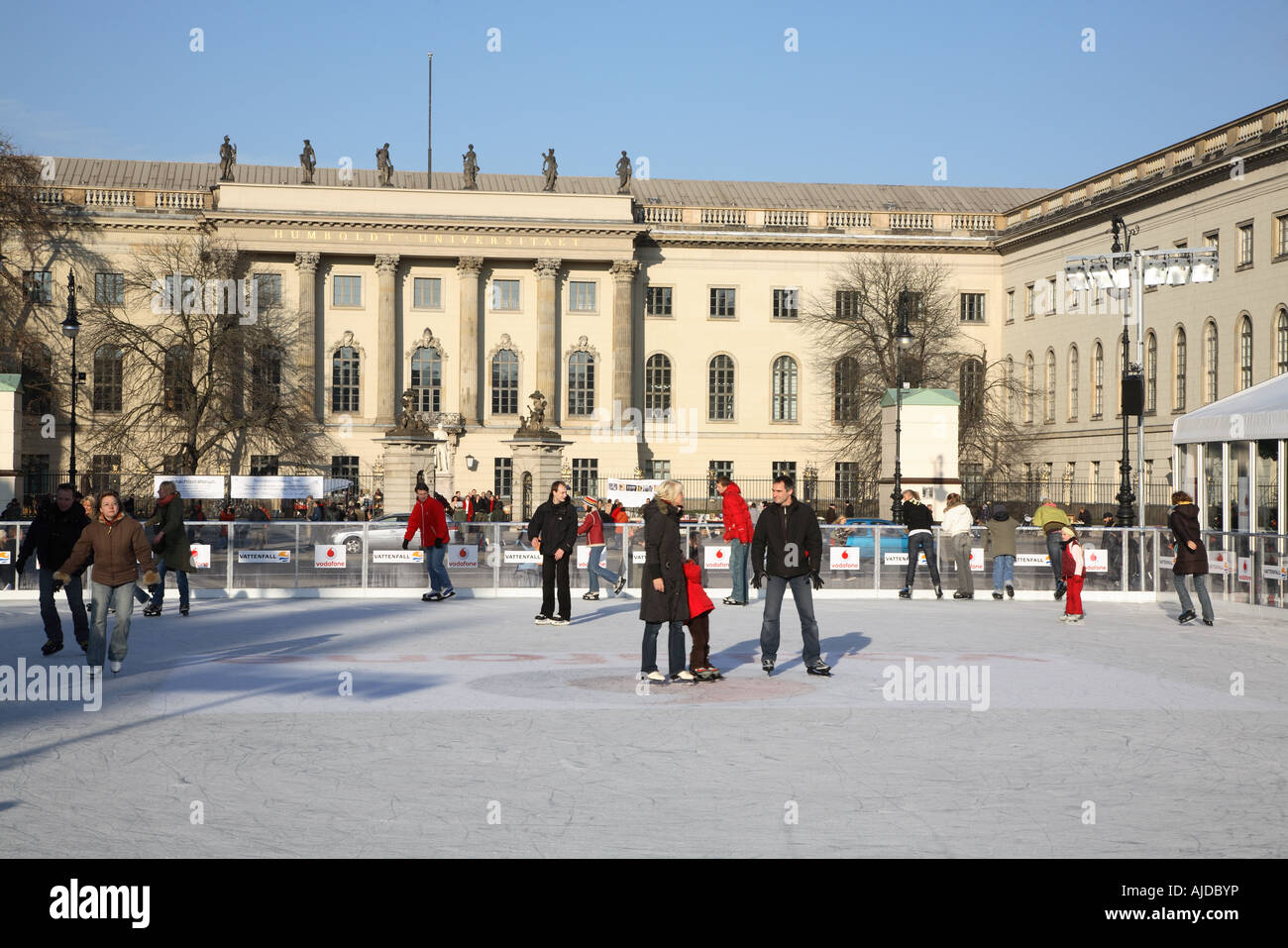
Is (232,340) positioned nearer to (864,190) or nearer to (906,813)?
(864,190)

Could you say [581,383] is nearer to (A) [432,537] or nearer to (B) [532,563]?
(B) [532,563]

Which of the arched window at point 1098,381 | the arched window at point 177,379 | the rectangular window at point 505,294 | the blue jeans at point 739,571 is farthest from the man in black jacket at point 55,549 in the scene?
the rectangular window at point 505,294

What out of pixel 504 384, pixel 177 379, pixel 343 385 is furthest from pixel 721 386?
pixel 177 379

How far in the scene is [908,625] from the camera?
22766 mm

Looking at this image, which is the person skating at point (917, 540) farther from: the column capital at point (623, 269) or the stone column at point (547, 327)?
the column capital at point (623, 269)

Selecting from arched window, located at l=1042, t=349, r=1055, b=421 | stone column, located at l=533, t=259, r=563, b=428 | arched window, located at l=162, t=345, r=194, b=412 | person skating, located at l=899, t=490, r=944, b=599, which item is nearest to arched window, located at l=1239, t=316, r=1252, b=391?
arched window, located at l=1042, t=349, r=1055, b=421

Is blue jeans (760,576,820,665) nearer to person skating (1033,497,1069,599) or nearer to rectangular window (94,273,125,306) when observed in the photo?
person skating (1033,497,1069,599)

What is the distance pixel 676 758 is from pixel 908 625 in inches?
496

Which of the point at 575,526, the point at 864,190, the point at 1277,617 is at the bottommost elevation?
the point at 1277,617

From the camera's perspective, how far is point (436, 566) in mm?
27281

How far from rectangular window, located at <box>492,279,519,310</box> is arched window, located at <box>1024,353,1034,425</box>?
27.1 m

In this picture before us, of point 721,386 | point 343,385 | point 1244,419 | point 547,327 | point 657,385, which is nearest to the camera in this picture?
point 1244,419

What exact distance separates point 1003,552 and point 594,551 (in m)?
7.99
